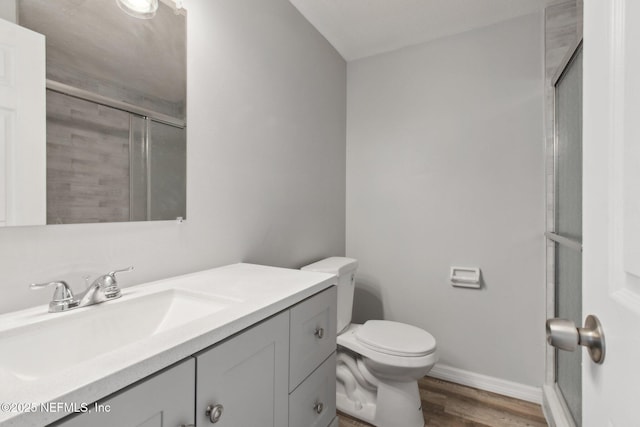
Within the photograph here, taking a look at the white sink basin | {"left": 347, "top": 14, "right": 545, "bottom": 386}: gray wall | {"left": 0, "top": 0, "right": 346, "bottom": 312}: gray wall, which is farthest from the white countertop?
{"left": 347, "top": 14, "right": 545, "bottom": 386}: gray wall

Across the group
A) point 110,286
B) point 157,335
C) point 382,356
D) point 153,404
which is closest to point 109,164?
point 110,286

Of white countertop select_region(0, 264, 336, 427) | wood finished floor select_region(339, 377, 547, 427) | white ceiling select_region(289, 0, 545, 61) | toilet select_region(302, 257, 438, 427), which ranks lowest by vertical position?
wood finished floor select_region(339, 377, 547, 427)

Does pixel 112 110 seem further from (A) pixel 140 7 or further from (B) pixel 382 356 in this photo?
(B) pixel 382 356

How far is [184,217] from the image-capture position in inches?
46.5

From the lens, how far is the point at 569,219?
1450mm

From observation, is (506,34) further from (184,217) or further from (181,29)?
(184,217)

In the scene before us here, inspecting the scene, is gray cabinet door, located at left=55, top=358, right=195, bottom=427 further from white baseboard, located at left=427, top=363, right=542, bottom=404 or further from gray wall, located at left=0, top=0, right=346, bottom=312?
white baseboard, located at left=427, top=363, right=542, bottom=404

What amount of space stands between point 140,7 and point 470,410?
8.24 feet

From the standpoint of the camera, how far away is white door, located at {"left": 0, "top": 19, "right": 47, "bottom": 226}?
739 mm

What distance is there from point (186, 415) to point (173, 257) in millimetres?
659

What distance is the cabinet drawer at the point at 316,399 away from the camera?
3.19ft
